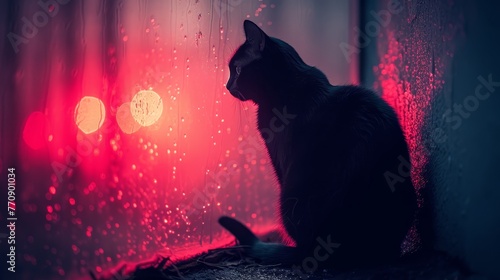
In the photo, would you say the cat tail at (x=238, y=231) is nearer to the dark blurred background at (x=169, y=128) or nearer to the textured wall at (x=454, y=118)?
the dark blurred background at (x=169, y=128)

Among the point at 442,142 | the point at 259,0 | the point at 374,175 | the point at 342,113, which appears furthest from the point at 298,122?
the point at 259,0

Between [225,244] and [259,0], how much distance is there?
0.95 m

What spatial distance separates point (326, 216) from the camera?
1.35 meters

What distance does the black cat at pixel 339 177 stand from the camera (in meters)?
1.33

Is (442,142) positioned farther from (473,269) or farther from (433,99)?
(473,269)

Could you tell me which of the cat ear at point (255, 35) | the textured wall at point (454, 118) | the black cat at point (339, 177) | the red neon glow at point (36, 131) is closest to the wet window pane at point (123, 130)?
the red neon glow at point (36, 131)

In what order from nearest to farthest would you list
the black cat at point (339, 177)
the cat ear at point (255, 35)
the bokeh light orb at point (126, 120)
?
the bokeh light orb at point (126, 120) → the black cat at point (339, 177) → the cat ear at point (255, 35)

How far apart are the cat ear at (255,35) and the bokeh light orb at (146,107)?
15.7 inches

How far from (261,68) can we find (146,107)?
431mm

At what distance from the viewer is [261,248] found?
4.77ft

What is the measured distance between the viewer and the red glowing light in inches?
38.9

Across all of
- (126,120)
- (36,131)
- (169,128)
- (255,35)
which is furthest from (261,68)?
(36,131)

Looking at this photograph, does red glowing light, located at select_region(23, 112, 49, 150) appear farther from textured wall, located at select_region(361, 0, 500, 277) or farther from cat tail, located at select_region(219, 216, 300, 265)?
textured wall, located at select_region(361, 0, 500, 277)

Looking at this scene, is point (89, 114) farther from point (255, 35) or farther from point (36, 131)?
point (255, 35)
